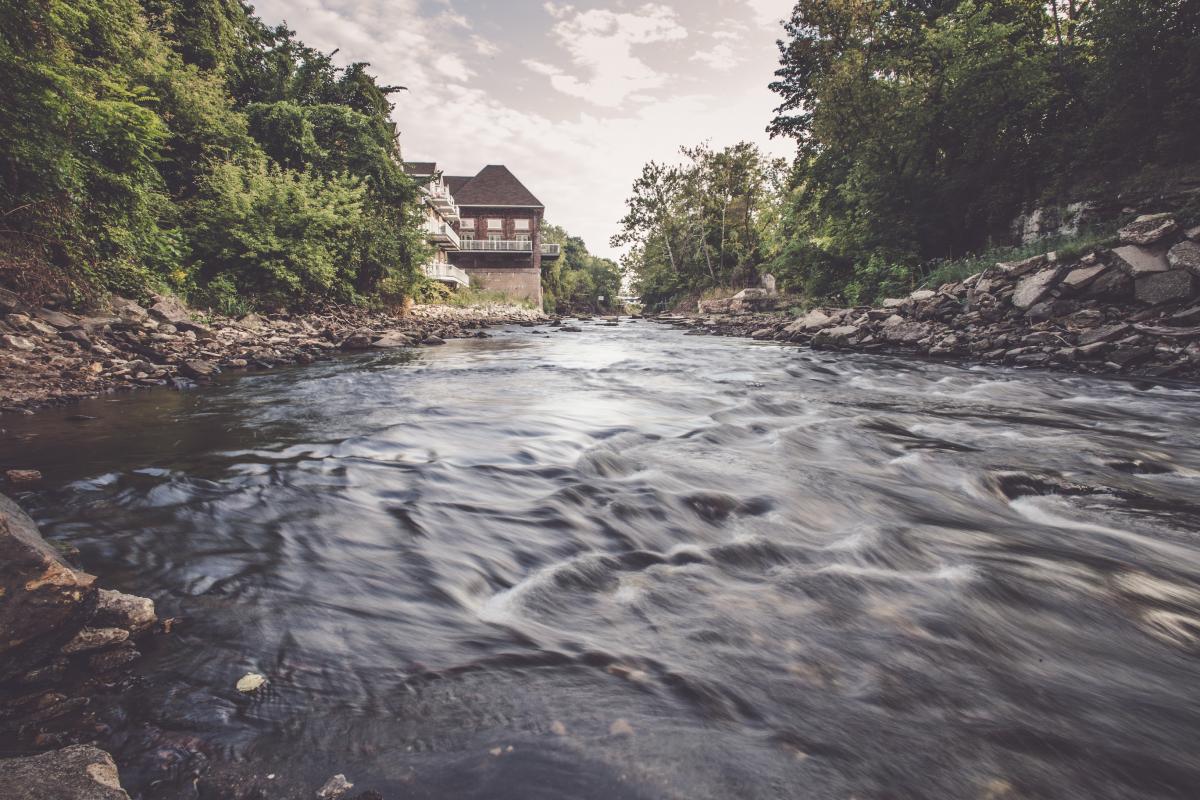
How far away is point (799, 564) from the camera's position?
2.51 metres

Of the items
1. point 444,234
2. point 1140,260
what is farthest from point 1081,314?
point 444,234

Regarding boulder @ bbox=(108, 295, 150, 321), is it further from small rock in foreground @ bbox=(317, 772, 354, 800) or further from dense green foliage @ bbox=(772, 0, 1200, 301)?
dense green foliage @ bbox=(772, 0, 1200, 301)

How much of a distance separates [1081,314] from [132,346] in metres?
14.8

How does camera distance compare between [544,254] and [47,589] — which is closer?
[47,589]

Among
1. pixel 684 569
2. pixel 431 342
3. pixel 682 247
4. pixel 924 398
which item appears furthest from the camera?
pixel 682 247

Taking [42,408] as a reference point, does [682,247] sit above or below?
above

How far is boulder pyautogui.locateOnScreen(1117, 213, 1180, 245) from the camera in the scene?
27.7ft

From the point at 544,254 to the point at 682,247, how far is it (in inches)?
484

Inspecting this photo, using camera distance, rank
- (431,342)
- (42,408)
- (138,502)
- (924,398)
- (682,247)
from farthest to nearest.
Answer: (682,247)
(431,342)
(924,398)
(42,408)
(138,502)

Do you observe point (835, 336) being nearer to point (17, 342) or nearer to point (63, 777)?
point (63, 777)

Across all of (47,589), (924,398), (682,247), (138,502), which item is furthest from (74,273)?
(682,247)

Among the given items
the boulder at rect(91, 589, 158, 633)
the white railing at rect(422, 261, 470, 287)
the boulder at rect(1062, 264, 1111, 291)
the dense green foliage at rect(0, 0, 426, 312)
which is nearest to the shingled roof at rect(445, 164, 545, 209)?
the white railing at rect(422, 261, 470, 287)

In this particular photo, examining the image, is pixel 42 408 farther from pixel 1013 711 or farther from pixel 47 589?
pixel 1013 711

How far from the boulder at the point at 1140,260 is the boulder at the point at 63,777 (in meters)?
12.1
